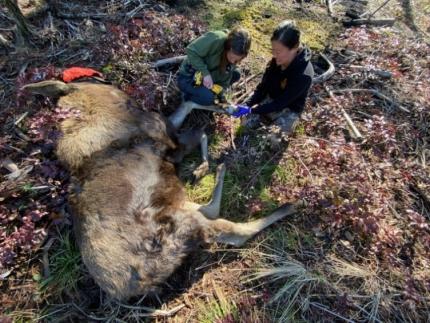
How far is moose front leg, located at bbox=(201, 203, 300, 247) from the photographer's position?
3620mm

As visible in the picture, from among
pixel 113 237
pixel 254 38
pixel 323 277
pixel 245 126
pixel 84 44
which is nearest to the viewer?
pixel 113 237

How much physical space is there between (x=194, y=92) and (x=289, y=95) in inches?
45.9

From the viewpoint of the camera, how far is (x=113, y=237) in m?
3.23

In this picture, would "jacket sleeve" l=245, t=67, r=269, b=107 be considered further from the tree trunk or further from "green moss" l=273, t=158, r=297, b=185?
the tree trunk

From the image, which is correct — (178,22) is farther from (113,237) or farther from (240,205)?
(113,237)

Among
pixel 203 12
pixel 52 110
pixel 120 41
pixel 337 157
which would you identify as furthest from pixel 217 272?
pixel 203 12

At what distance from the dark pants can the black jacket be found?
57cm

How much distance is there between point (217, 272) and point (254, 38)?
12.3ft

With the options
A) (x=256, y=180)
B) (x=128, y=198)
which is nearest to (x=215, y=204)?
(x=256, y=180)

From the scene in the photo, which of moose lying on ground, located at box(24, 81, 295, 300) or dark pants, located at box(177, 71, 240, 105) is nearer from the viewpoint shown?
moose lying on ground, located at box(24, 81, 295, 300)

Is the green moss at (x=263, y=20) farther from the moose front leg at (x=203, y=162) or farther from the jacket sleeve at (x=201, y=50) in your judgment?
the moose front leg at (x=203, y=162)

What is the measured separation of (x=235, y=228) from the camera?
3707 mm

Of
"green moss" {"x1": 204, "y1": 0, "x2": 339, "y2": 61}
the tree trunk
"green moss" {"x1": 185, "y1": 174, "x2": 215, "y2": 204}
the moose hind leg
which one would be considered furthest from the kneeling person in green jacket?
the tree trunk

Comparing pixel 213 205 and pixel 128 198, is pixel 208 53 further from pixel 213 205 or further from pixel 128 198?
pixel 128 198
